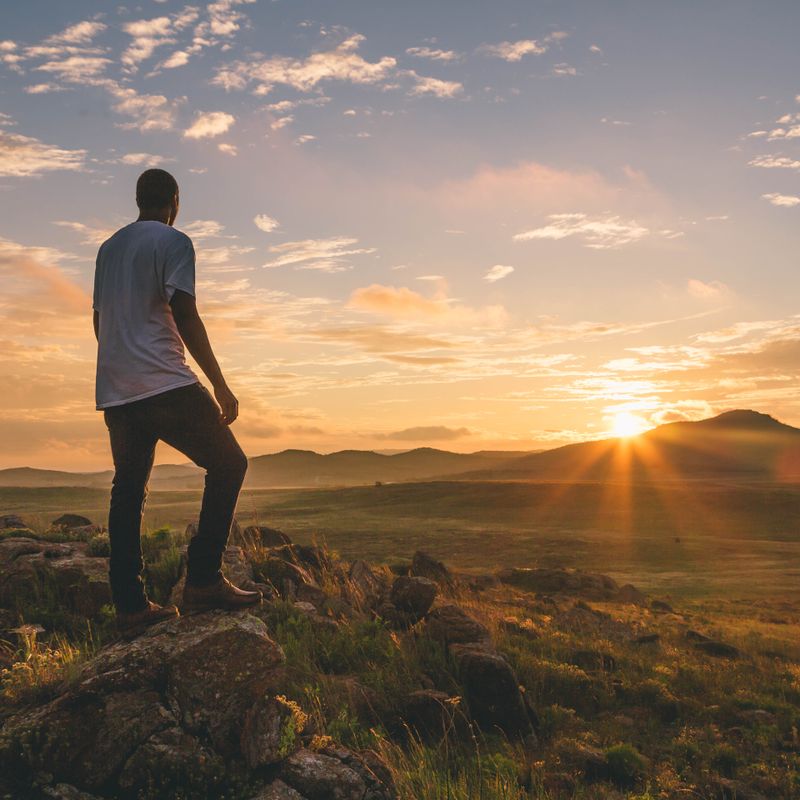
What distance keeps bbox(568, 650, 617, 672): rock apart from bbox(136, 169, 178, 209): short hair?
7903mm

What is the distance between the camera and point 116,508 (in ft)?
14.6

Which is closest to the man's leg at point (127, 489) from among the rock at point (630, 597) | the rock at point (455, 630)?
the rock at point (455, 630)

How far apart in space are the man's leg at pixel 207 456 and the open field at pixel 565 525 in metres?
9.27

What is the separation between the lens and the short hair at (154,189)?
4.79 metres

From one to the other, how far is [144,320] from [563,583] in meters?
24.9

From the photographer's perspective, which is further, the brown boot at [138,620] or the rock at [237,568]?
the rock at [237,568]

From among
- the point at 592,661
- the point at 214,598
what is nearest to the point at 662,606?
the point at 592,661

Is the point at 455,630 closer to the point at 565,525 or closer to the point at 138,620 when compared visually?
the point at 138,620

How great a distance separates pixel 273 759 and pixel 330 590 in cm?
528

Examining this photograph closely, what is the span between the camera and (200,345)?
443 centimetres

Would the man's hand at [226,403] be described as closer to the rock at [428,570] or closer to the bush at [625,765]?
the bush at [625,765]

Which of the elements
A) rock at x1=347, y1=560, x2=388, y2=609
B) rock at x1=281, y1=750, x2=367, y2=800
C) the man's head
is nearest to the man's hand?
the man's head

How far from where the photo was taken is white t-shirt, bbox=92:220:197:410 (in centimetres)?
430

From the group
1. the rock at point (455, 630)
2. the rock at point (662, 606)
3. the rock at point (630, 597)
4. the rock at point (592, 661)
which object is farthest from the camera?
the rock at point (630, 597)
